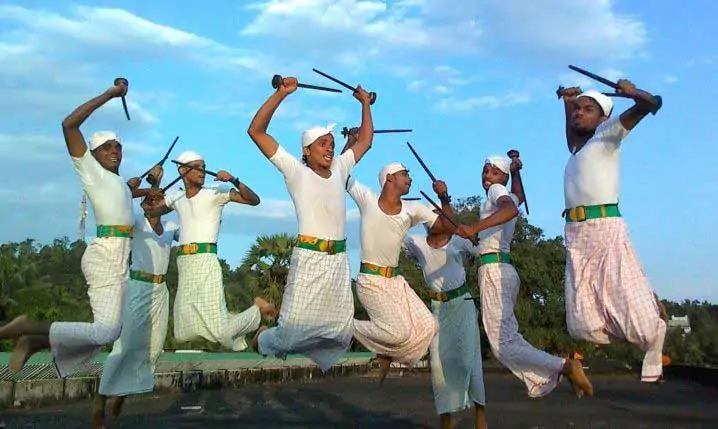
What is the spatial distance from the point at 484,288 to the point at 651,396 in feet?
48.5

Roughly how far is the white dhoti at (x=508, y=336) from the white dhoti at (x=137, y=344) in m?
3.74

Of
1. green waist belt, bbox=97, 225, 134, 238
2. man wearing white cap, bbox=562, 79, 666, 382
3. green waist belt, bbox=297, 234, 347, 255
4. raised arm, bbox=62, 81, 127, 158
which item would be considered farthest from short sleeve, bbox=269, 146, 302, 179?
man wearing white cap, bbox=562, 79, 666, 382

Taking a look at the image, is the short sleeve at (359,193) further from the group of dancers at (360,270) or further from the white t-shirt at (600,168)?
the white t-shirt at (600,168)

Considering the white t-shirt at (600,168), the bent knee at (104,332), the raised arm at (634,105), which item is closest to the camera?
the raised arm at (634,105)

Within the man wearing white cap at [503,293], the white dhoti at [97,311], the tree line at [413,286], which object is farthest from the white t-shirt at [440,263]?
the tree line at [413,286]

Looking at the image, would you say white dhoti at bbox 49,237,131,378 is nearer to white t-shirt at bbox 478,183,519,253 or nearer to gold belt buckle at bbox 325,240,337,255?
gold belt buckle at bbox 325,240,337,255

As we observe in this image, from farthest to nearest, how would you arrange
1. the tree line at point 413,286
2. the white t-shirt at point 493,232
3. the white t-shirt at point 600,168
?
the tree line at point 413,286 < the white t-shirt at point 493,232 < the white t-shirt at point 600,168

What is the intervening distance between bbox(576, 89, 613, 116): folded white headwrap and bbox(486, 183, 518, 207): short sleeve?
187 centimetres

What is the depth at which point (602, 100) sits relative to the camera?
899cm

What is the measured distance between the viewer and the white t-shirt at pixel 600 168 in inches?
331

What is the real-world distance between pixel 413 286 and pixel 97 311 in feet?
125

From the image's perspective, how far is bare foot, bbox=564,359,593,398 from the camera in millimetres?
9328

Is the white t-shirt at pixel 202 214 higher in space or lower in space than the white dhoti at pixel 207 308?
higher

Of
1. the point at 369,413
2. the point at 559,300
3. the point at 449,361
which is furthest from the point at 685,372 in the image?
the point at 449,361
